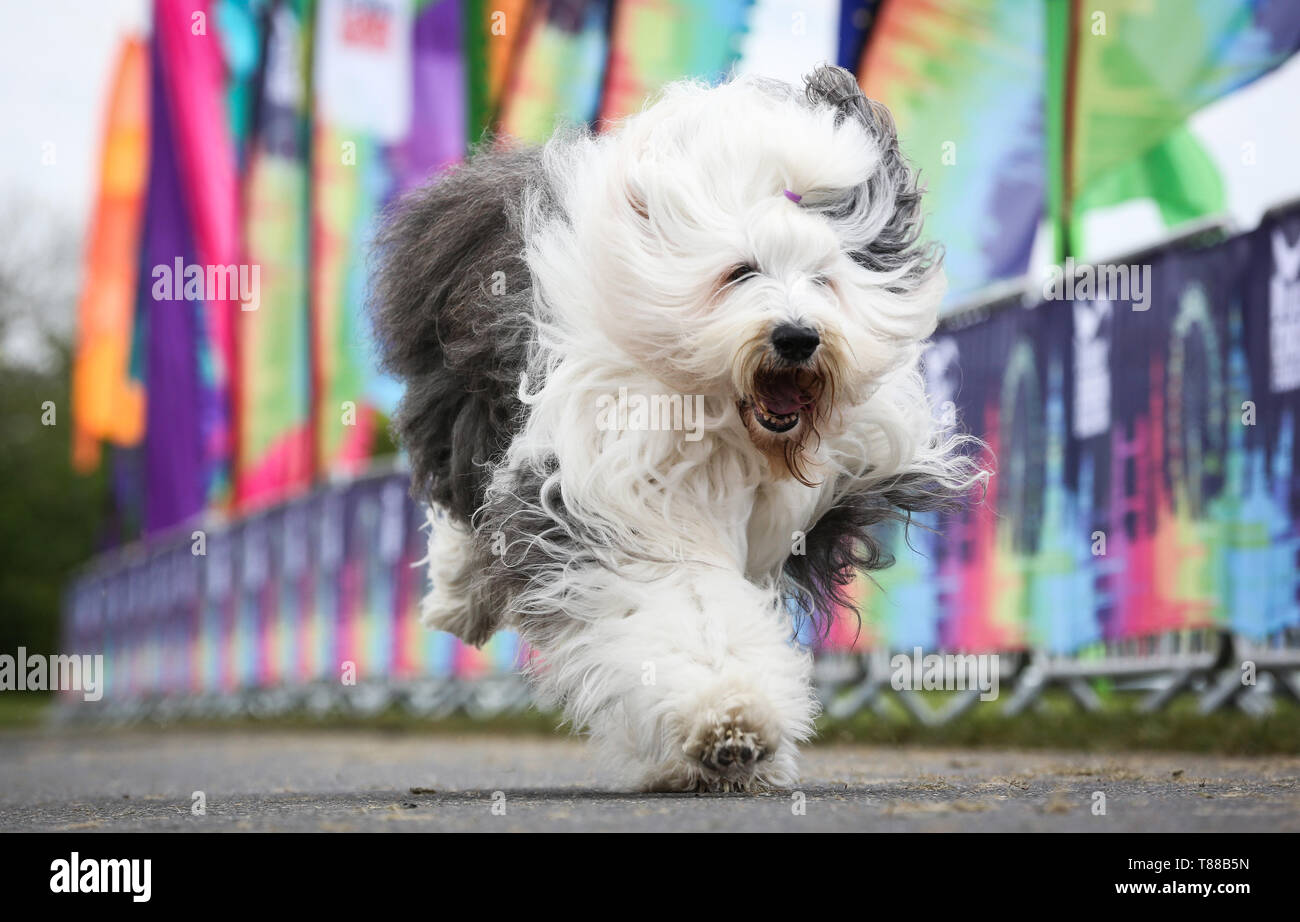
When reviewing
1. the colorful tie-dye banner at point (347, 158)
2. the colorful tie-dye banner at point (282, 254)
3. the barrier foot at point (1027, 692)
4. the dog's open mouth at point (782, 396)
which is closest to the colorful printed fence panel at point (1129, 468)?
the barrier foot at point (1027, 692)

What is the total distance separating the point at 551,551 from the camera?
16.9 feet

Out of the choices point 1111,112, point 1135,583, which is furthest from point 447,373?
point 1111,112

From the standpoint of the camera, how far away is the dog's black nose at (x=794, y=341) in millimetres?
4676

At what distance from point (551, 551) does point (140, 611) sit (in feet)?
62.9

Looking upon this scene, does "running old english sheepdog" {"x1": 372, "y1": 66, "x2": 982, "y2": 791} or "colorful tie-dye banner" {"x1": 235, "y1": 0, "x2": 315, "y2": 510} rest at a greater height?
"colorful tie-dye banner" {"x1": 235, "y1": 0, "x2": 315, "y2": 510}

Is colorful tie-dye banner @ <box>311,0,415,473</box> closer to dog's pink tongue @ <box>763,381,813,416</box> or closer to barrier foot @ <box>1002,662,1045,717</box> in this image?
barrier foot @ <box>1002,662,1045,717</box>

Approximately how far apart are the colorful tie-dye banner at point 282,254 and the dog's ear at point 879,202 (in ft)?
38.8

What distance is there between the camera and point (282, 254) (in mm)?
17453

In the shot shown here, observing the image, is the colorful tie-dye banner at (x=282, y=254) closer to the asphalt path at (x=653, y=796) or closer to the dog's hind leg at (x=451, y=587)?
the asphalt path at (x=653, y=796)

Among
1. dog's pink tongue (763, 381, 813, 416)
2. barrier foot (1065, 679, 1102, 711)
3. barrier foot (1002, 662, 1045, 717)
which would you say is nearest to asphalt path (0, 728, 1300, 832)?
barrier foot (1002, 662, 1045, 717)

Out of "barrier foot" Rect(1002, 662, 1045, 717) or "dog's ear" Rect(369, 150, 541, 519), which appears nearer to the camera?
"dog's ear" Rect(369, 150, 541, 519)

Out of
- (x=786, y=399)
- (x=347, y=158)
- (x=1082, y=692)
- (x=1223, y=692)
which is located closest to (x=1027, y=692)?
(x=1082, y=692)

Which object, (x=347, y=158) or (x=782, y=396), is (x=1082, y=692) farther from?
(x=347, y=158)

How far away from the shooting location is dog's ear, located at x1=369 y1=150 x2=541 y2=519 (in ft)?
18.3
